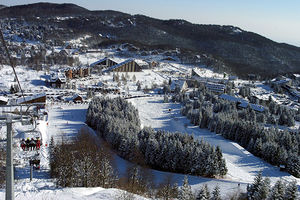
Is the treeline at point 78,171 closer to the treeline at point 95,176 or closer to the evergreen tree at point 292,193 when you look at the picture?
the treeline at point 95,176

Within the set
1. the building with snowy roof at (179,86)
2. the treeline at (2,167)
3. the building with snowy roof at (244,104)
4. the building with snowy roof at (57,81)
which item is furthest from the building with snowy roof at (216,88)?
the treeline at (2,167)

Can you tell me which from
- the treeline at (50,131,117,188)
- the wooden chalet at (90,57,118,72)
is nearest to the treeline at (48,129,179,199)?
Result: the treeline at (50,131,117,188)

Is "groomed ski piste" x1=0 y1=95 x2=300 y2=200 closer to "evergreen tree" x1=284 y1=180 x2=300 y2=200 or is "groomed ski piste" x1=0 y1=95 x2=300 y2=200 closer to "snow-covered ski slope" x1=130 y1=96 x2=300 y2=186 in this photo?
"snow-covered ski slope" x1=130 y1=96 x2=300 y2=186

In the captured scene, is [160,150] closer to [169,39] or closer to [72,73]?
[72,73]

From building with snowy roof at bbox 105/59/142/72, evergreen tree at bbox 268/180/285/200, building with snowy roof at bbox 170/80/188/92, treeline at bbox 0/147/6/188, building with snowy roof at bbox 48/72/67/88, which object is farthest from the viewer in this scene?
building with snowy roof at bbox 105/59/142/72

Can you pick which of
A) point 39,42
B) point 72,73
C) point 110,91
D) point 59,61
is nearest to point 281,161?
point 110,91
